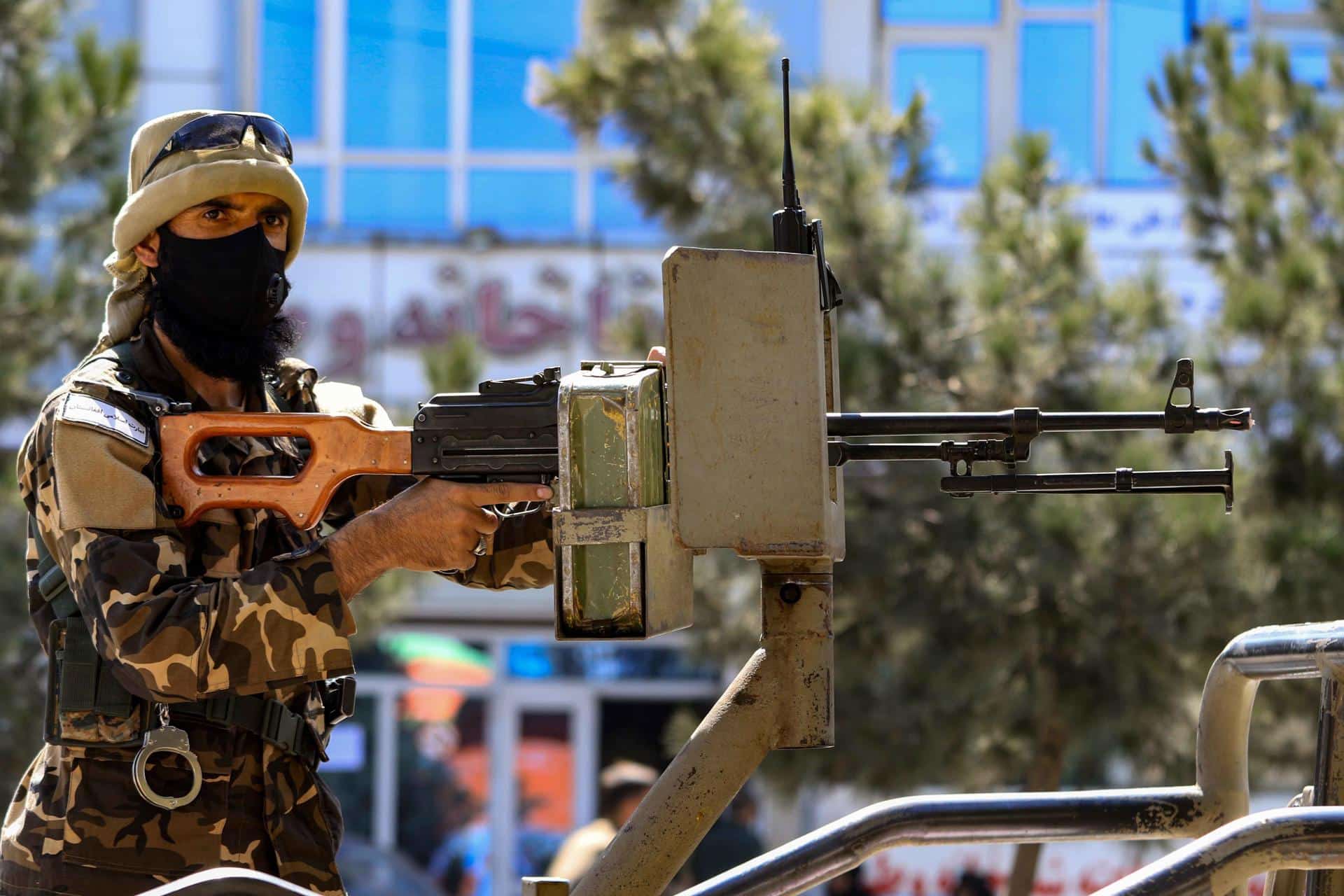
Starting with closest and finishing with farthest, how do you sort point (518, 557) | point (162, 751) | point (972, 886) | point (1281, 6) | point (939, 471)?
point (162, 751) < point (518, 557) < point (939, 471) < point (972, 886) < point (1281, 6)

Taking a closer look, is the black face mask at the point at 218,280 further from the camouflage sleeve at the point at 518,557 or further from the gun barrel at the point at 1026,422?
the gun barrel at the point at 1026,422

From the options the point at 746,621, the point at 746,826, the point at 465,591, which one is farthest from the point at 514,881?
the point at 746,621

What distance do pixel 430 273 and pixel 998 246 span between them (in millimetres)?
5310

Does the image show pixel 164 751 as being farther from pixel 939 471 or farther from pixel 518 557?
pixel 939 471

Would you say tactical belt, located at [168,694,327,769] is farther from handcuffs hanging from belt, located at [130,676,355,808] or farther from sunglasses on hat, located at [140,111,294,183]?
sunglasses on hat, located at [140,111,294,183]

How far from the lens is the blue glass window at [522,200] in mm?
11289

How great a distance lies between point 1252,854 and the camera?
1.87 metres

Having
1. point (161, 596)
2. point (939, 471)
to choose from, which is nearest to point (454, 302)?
point (939, 471)

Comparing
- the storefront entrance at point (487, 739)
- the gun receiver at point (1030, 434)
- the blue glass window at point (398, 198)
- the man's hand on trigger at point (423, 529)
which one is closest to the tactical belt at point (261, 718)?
the man's hand on trigger at point (423, 529)

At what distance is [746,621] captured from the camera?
22.1ft

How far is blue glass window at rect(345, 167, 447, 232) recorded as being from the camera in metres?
11.2

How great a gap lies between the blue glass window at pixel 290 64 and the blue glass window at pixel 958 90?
12.1 ft

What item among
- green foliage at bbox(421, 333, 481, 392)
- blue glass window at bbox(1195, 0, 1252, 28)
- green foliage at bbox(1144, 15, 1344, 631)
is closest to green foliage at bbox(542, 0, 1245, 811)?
green foliage at bbox(1144, 15, 1344, 631)

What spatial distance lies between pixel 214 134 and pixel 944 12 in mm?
8799
